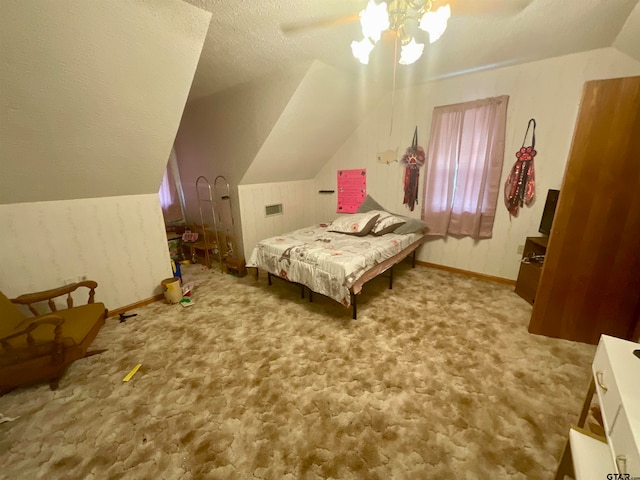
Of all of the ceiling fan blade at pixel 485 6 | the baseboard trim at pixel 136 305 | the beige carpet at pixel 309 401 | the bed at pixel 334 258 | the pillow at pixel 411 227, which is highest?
the ceiling fan blade at pixel 485 6

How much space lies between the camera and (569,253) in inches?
81.4

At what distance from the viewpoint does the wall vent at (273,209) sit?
4115 mm

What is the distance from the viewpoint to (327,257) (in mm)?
2535

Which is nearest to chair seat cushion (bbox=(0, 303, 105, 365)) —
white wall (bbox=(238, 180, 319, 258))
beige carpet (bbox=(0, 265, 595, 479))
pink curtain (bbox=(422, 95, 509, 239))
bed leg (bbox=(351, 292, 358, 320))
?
beige carpet (bbox=(0, 265, 595, 479))

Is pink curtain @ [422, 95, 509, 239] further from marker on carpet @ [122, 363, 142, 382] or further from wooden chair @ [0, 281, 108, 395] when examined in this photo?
wooden chair @ [0, 281, 108, 395]

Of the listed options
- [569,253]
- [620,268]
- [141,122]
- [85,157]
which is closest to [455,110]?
[569,253]

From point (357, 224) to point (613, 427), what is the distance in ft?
8.87

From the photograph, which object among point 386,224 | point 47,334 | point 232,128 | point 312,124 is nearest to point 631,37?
point 386,224

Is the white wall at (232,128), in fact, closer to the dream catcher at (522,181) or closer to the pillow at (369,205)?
the pillow at (369,205)

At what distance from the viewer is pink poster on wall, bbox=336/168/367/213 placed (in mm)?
4203

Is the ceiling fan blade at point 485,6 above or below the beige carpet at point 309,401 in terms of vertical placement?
above

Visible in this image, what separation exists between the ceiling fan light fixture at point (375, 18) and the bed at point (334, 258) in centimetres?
169

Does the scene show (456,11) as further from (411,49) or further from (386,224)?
(386,224)

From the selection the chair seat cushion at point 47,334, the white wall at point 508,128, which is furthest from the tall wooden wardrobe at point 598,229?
the chair seat cushion at point 47,334
